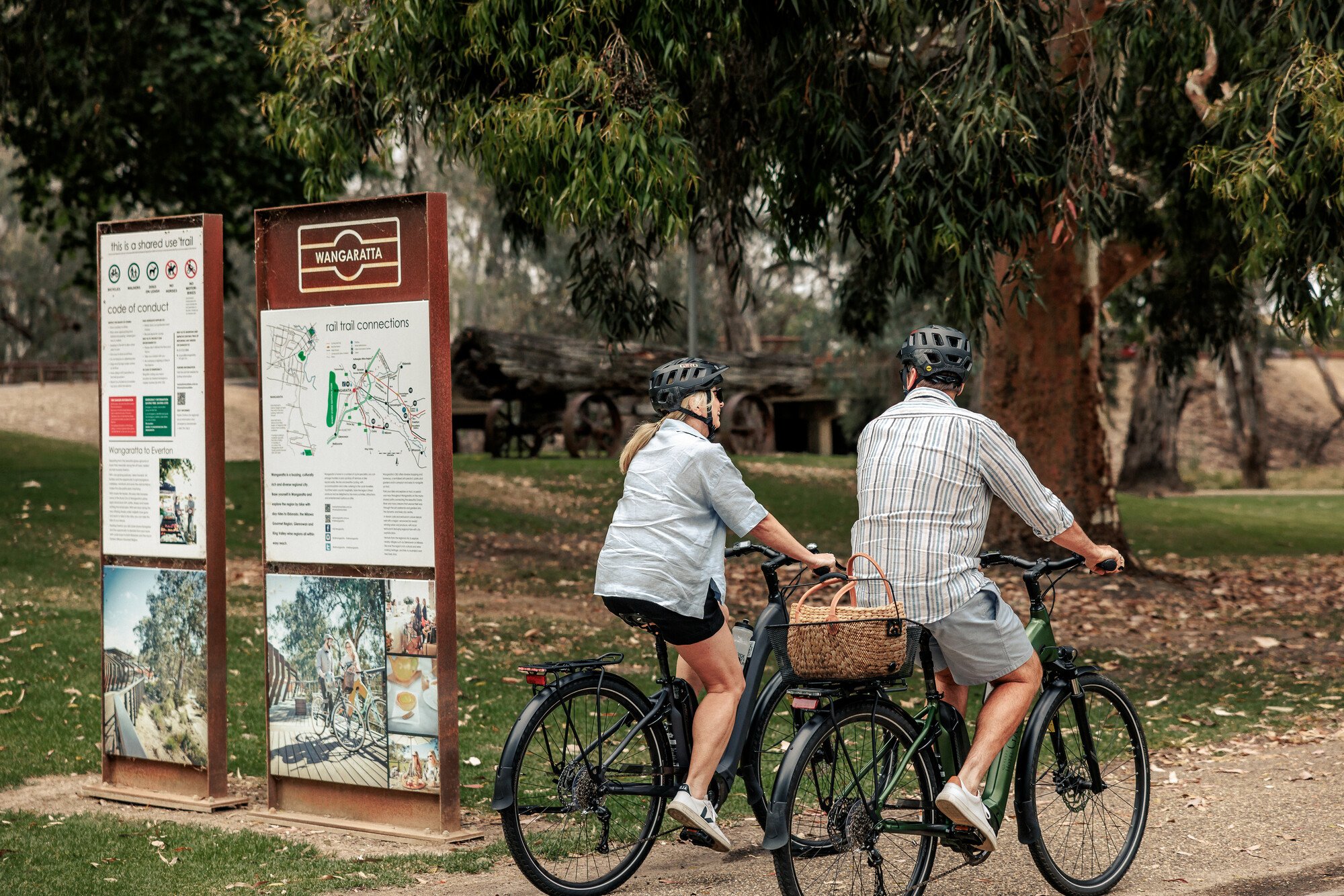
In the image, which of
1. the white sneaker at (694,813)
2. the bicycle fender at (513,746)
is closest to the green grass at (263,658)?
the bicycle fender at (513,746)

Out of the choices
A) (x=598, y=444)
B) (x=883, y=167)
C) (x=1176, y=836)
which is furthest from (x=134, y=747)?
(x=598, y=444)

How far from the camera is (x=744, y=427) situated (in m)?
31.5

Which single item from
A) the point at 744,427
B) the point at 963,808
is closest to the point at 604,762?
the point at 963,808

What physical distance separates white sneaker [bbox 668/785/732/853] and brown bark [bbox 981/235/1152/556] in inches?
420

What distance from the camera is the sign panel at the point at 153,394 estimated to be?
671cm

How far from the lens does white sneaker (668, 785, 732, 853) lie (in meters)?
4.95

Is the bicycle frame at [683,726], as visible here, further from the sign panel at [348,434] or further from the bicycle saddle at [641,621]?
the sign panel at [348,434]

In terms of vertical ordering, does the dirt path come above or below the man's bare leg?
below

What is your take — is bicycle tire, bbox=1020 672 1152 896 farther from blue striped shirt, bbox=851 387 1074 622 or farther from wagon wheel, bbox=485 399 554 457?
wagon wheel, bbox=485 399 554 457

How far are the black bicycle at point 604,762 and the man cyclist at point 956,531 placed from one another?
0.39 metres

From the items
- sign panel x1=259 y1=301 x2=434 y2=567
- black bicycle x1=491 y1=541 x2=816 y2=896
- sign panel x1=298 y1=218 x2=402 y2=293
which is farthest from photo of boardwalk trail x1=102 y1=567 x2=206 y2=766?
black bicycle x1=491 y1=541 x2=816 y2=896

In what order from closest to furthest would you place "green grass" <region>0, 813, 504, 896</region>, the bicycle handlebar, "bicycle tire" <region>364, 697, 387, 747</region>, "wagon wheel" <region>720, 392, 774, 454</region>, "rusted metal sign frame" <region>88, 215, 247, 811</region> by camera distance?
the bicycle handlebar → "green grass" <region>0, 813, 504, 896</region> → "bicycle tire" <region>364, 697, 387, 747</region> → "rusted metal sign frame" <region>88, 215, 247, 811</region> → "wagon wheel" <region>720, 392, 774, 454</region>

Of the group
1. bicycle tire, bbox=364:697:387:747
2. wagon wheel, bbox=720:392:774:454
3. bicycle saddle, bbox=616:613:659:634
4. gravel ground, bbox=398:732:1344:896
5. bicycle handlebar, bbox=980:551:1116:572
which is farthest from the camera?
wagon wheel, bbox=720:392:774:454

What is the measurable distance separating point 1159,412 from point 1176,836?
2738 cm
